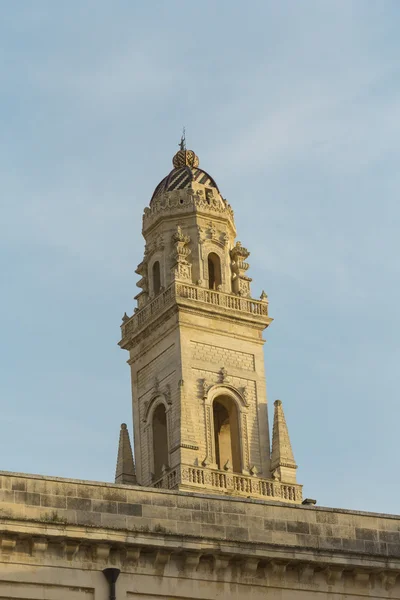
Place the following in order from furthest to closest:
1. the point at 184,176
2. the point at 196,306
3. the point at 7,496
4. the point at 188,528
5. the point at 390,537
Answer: the point at 184,176, the point at 196,306, the point at 390,537, the point at 188,528, the point at 7,496

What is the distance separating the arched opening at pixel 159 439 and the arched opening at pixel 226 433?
81.1 inches

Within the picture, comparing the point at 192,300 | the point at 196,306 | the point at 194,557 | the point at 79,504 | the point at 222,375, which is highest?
the point at 192,300

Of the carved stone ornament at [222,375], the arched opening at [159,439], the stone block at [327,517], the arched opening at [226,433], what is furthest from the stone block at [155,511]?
the carved stone ornament at [222,375]

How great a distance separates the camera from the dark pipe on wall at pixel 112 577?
29656 millimetres

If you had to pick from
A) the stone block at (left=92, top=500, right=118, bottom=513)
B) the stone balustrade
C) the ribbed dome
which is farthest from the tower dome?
the stone block at (left=92, top=500, right=118, bottom=513)

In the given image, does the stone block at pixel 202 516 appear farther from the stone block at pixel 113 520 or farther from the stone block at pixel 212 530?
the stone block at pixel 113 520

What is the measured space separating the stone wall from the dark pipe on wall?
0.13 m

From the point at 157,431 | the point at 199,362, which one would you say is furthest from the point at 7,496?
the point at 157,431

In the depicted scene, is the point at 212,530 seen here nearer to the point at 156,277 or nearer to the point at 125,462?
the point at 125,462

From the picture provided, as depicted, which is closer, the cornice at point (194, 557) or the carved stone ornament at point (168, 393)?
the cornice at point (194, 557)

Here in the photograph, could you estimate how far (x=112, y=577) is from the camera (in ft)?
97.3

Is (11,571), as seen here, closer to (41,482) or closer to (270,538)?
(41,482)

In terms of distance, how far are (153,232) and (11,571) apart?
3696 cm

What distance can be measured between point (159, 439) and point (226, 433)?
2.82 meters
